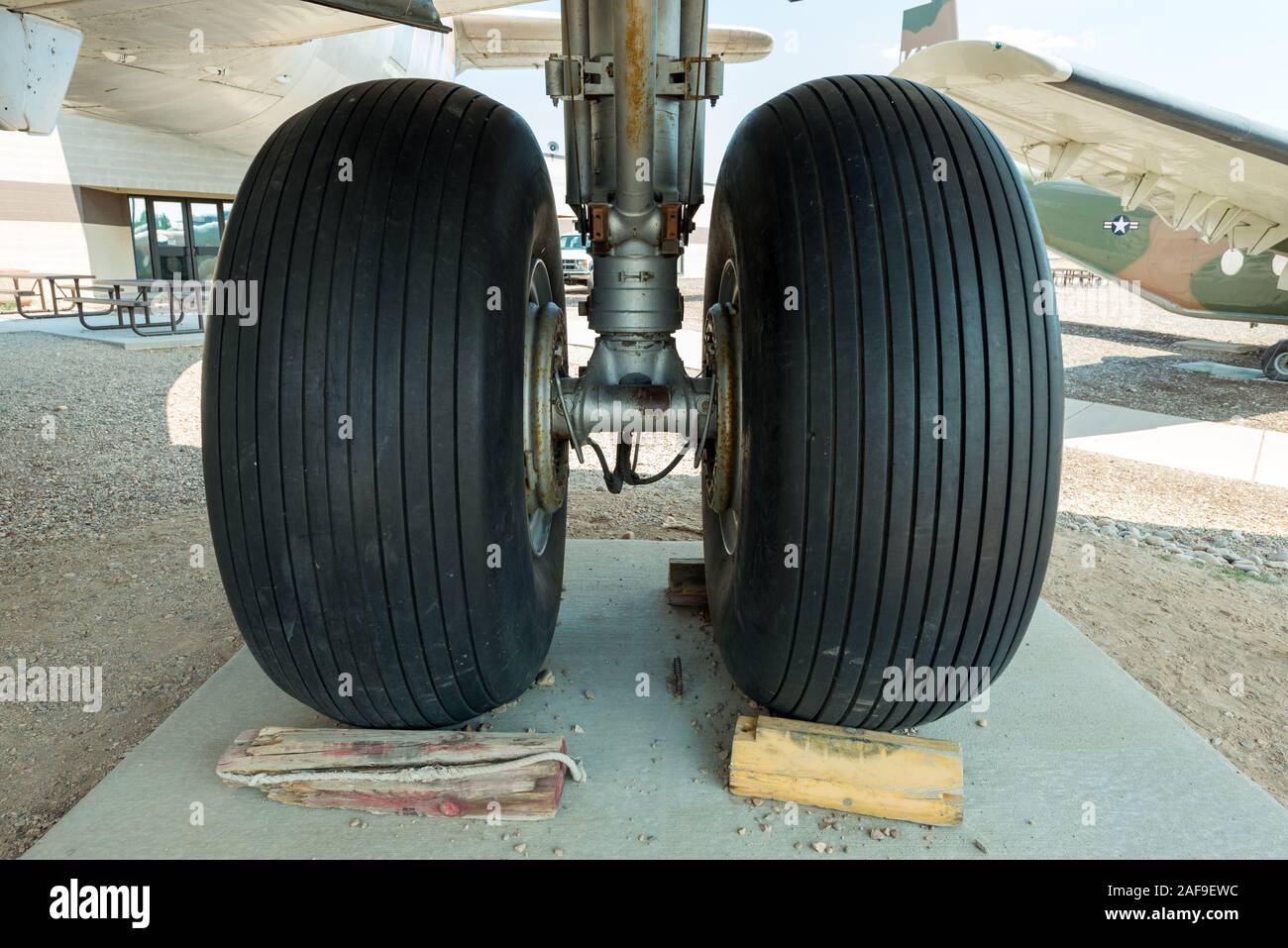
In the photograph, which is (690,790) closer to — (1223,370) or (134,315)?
(1223,370)

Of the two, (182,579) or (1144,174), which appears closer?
(182,579)

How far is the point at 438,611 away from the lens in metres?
1.50

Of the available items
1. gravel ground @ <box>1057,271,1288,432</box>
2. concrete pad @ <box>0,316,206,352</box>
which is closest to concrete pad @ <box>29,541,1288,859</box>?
gravel ground @ <box>1057,271,1288,432</box>

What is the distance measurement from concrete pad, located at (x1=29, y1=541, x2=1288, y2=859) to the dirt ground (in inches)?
11.2

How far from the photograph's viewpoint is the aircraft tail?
14.4 meters

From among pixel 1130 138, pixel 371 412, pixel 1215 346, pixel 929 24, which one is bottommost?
pixel 1215 346

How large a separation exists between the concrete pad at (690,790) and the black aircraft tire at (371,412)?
28 cm

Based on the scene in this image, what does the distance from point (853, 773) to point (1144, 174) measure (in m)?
8.82

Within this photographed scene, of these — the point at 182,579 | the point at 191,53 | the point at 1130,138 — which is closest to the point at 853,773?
the point at 182,579

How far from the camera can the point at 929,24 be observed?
14805 mm

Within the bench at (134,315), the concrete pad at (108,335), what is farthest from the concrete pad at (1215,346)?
the bench at (134,315)

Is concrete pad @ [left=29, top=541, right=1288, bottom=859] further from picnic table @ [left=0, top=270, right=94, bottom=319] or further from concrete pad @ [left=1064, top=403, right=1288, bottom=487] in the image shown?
picnic table @ [left=0, top=270, right=94, bottom=319]

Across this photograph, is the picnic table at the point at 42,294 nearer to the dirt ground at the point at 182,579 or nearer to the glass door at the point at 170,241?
the glass door at the point at 170,241
